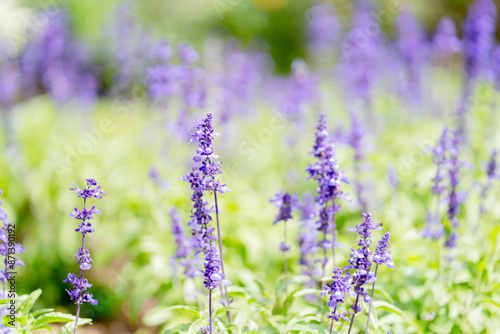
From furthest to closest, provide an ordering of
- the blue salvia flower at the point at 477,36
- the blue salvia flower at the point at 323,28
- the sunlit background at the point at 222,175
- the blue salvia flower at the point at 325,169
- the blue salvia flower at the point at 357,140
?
1. the blue salvia flower at the point at 323,28
2. the blue salvia flower at the point at 477,36
3. the blue salvia flower at the point at 357,140
4. the sunlit background at the point at 222,175
5. the blue salvia flower at the point at 325,169

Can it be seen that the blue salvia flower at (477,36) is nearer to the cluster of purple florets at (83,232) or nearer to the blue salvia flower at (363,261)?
the blue salvia flower at (363,261)

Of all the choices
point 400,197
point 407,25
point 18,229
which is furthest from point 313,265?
point 407,25

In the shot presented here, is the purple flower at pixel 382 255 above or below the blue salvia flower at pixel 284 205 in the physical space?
below

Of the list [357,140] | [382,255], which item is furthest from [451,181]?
[382,255]

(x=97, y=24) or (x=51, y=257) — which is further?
(x=97, y=24)

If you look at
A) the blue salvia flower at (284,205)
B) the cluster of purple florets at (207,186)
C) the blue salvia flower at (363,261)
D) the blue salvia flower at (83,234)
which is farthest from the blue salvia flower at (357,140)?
the blue salvia flower at (83,234)

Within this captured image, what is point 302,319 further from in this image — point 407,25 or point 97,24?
point 97,24

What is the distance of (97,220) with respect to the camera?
6320mm

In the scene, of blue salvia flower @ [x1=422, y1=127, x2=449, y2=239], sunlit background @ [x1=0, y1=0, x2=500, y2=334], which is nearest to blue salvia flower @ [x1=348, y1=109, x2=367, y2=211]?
sunlit background @ [x1=0, y1=0, x2=500, y2=334]

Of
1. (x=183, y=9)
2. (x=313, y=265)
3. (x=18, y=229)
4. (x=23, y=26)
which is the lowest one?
(x=313, y=265)

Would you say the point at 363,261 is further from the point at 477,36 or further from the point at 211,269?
the point at 477,36

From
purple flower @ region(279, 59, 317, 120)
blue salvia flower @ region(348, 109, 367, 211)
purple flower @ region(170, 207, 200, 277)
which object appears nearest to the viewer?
purple flower @ region(170, 207, 200, 277)

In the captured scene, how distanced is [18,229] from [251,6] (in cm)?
1383

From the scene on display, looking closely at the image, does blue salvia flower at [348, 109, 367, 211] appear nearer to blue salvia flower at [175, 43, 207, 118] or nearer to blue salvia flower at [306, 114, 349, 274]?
blue salvia flower at [306, 114, 349, 274]
